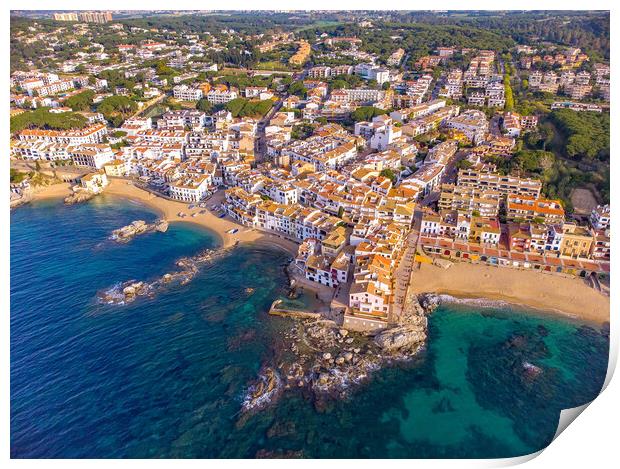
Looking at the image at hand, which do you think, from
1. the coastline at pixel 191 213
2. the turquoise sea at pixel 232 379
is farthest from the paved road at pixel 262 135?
the turquoise sea at pixel 232 379

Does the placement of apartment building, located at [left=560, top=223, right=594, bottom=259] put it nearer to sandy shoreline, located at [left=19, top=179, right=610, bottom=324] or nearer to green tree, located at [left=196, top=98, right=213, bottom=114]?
sandy shoreline, located at [left=19, top=179, right=610, bottom=324]

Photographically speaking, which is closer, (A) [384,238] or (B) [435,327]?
(B) [435,327]

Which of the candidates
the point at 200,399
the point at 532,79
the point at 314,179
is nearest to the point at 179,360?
the point at 200,399

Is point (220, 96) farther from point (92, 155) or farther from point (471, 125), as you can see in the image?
point (471, 125)

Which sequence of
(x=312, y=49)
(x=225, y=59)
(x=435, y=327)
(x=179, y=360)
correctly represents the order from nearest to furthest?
1. (x=179, y=360)
2. (x=435, y=327)
3. (x=225, y=59)
4. (x=312, y=49)

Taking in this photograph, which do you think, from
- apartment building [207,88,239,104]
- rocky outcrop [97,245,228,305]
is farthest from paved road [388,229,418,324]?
apartment building [207,88,239,104]

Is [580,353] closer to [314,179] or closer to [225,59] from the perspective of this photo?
[314,179]

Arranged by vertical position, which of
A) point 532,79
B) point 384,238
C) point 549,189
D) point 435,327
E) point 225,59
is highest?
point 225,59

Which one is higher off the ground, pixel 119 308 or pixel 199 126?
pixel 199 126
